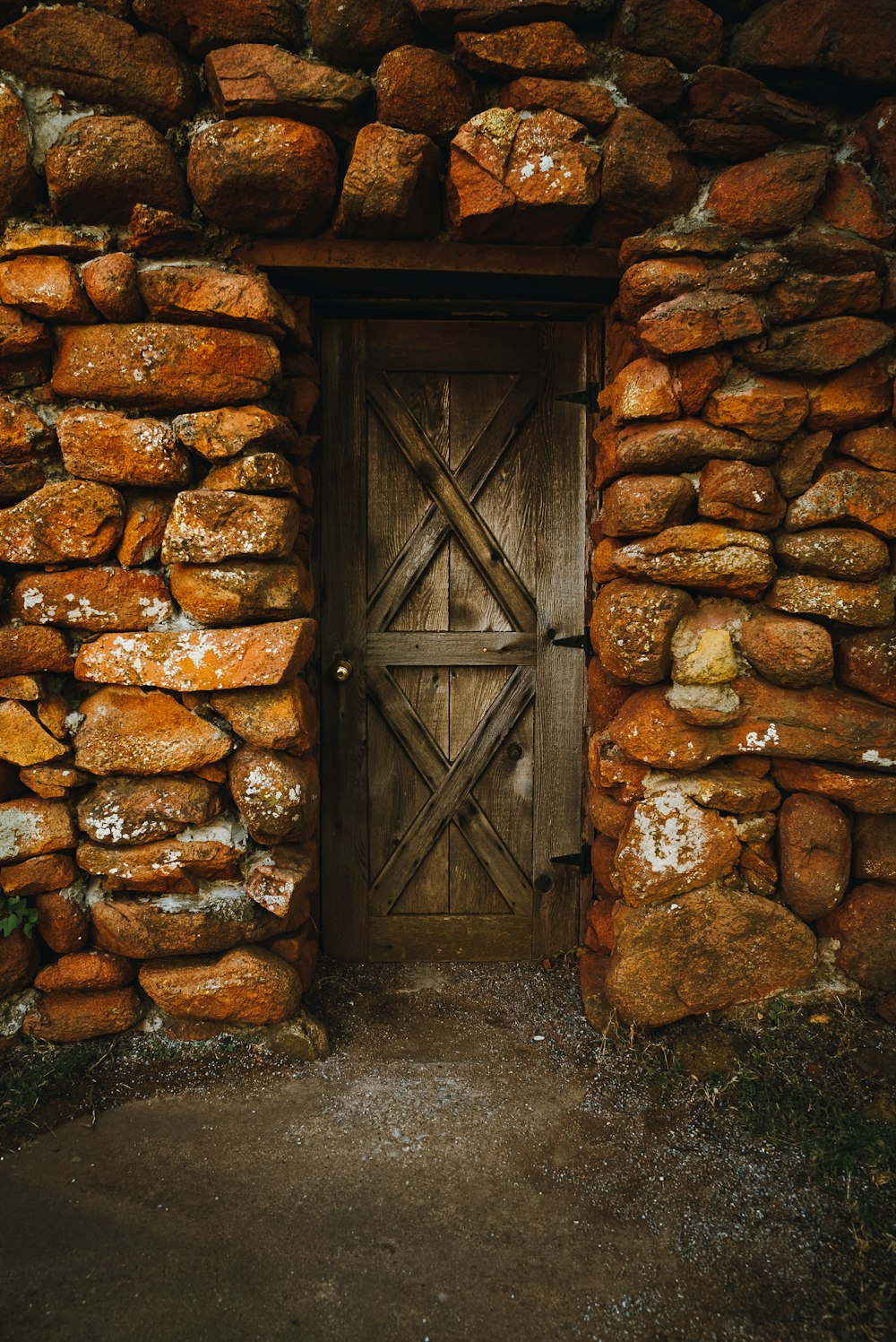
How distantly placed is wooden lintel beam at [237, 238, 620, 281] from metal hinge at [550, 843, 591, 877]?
1.93 meters

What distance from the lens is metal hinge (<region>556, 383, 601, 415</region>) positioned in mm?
2613

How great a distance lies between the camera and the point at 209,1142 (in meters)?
1.96

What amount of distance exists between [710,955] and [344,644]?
1.55 metres

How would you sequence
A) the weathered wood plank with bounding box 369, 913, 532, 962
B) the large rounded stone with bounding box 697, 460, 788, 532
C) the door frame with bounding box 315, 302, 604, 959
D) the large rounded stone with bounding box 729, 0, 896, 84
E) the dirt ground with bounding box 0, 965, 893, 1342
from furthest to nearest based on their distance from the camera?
the weathered wood plank with bounding box 369, 913, 532, 962, the door frame with bounding box 315, 302, 604, 959, the large rounded stone with bounding box 697, 460, 788, 532, the large rounded stone with bounding box 729, 0, 896, 84, the dirt ground with bounding box 0, 965, 893, 1342

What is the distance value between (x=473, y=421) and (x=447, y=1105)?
7.13 ft

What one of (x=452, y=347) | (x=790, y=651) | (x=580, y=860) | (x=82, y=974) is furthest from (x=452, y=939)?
Result: (x=452, y=347)

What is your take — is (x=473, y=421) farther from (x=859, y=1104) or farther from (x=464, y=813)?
(x=859, y=1104)

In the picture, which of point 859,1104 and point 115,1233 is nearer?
point 115,1233

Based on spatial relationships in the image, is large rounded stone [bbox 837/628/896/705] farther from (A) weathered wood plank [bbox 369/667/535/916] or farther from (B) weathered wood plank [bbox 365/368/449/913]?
(B) weathered wood plank [bbox 365/368/449/913]

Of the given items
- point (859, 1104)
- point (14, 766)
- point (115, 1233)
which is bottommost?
point (115, 1233)

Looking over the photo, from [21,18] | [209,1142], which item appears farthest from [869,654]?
[21,18]

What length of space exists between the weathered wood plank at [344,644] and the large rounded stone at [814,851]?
1.43 m

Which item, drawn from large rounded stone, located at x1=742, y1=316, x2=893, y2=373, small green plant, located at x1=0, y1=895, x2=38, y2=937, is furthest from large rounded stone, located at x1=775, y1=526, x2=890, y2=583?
small green plant, located at x1=0, y1=895, x2=38, y2=937

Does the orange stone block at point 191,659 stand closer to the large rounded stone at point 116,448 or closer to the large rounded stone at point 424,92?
the large rounded stone at point 116,448
